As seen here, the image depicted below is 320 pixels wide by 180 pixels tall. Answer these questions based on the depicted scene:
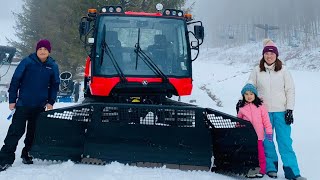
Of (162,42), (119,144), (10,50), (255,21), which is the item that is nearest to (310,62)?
(10,50)

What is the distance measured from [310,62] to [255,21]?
46780 mm

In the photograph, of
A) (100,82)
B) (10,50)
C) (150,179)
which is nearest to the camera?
(150,179)

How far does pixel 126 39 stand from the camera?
6.56 m

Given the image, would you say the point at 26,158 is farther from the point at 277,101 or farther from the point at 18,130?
the point at 277,101

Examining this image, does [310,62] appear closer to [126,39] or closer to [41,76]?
[126,39]

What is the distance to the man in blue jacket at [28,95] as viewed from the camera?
480 centimetres

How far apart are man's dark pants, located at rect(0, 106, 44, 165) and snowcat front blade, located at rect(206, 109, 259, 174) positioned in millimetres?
2354

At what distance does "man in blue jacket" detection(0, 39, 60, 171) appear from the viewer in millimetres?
4801

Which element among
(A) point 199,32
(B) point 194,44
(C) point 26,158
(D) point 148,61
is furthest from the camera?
(B) point 194,44

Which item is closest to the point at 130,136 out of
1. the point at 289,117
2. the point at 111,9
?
the point at 289,117

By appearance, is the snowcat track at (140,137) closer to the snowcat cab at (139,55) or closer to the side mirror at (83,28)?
the snowcat cab at (139,55)

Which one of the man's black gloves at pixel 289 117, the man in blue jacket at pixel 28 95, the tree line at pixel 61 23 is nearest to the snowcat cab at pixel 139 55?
the man in blue jacket at pixel 28 95

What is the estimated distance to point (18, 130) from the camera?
486 centimetres

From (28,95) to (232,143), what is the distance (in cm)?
276
